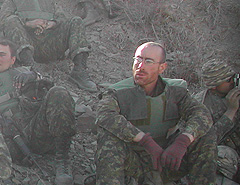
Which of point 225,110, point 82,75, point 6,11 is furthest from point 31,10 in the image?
point 225,110

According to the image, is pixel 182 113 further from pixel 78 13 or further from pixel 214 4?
pixel 214 4

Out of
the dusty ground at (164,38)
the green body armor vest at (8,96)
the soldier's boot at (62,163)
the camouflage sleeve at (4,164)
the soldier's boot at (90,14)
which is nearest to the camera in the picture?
the camouflage sleeve at (4,164)

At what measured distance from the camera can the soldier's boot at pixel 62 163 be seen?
312 cm

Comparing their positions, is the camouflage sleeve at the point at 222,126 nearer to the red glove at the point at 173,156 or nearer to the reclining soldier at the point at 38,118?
the red glove at the point at 173,156

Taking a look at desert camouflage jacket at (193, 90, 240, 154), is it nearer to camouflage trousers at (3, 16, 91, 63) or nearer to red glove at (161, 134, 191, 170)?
red glove at (161, 134, 191, 170)

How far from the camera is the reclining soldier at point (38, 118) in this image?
3.15m

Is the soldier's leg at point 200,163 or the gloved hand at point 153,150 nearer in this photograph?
the gloved hand at point 153,150

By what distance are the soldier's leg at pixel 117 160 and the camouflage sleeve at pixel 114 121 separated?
7 cm

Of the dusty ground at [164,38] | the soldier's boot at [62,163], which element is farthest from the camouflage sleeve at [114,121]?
the dusty ground at [164,38]

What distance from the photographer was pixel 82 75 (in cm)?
475

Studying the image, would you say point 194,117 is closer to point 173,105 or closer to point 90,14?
point 173,105

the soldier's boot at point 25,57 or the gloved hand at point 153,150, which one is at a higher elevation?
the soldier's boot at point 25,57

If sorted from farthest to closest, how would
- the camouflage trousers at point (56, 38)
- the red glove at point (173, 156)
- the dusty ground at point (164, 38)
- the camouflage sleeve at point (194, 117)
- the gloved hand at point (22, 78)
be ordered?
the dusty ground at point (164, 38)
the camouflage trousers at point (56, 38)
the gloved hand at point (22, 78)
the camouflage sleeve at point (194, 117)
the red glove at point (173, 156)

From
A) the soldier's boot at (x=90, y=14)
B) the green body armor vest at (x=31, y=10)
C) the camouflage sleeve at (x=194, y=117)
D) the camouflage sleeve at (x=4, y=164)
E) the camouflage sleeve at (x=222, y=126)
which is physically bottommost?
the camouflage sleeve at (x=222, y=126)
